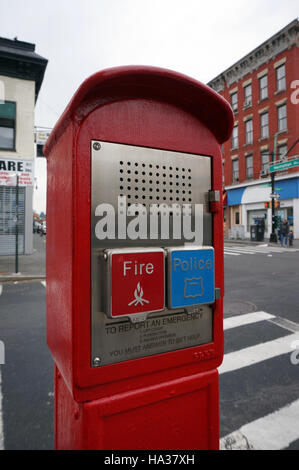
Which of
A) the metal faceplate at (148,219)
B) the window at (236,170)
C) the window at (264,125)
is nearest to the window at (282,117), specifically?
the window at (264,125)

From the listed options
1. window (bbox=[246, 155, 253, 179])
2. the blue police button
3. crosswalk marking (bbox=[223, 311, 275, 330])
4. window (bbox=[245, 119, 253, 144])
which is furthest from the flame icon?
window (bbox=[245, 119, 253, 144])

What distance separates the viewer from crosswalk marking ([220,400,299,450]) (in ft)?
7.18

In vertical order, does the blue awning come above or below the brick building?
below

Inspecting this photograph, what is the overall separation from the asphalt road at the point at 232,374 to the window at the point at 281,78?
2249cm

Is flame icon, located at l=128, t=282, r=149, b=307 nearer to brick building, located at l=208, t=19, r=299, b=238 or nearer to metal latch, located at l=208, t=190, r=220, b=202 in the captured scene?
metal latch, located at l=208, t=190, r=220, b=202

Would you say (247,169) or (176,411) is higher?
(247,169)

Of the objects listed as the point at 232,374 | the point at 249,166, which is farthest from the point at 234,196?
the point at 232,374

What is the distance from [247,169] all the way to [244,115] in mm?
4809

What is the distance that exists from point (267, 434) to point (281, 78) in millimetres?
27002

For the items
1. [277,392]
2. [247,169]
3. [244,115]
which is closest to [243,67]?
[244,115]

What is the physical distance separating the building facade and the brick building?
15096 millimetres

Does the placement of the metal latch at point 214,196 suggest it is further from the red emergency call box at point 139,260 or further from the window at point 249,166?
the window at point 249,166
